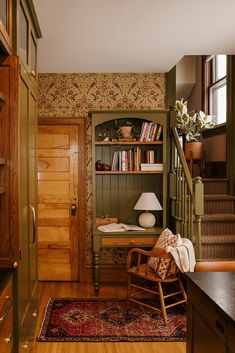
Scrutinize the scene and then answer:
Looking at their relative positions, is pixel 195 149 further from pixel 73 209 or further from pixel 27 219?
pixel 27 219

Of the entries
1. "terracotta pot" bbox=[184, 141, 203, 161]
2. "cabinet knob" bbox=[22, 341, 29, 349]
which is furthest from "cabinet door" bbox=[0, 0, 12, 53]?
"terracotta pot" bbox=[184, 141, 203, 161]

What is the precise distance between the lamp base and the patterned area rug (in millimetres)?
942

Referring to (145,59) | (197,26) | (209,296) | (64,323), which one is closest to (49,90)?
(145,59)

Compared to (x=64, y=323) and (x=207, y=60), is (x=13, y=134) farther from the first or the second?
(x=207, y=60)

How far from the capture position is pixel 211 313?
5.64 feet

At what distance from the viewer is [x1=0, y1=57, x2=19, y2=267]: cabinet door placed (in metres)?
2.14

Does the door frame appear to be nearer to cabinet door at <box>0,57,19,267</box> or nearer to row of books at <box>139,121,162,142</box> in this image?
row of books at <box>139,121,162,142</box>

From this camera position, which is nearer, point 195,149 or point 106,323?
point 106,323

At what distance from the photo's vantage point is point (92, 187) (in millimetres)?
4652

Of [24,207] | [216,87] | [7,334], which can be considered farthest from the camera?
[216,87]

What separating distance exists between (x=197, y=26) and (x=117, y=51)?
100 cm

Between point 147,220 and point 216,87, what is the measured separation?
3024mm

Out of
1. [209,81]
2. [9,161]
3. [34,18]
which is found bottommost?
[9,161]

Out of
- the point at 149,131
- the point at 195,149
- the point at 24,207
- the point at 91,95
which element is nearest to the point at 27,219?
the point at 24,207
